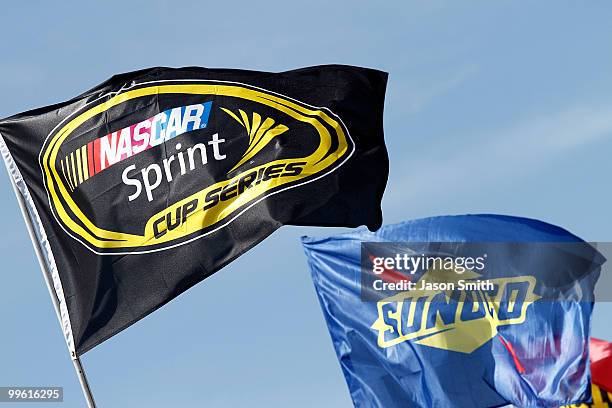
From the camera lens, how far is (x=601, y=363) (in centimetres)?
3309

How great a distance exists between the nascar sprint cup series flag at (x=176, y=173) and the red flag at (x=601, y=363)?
42.1 ft

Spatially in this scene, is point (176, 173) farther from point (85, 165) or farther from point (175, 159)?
point (85, 165)

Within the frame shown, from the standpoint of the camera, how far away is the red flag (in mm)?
32844

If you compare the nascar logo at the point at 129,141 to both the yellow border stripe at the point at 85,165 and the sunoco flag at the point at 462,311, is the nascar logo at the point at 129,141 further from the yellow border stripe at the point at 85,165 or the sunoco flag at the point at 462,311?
the sunoco flag at the point at 462,311

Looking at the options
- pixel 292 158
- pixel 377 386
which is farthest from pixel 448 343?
pixel 292 158

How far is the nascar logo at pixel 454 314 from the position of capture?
99.2 ft

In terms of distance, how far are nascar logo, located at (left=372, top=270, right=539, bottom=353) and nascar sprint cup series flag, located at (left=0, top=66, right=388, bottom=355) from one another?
9.19m

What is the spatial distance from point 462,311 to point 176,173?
10.9 metres

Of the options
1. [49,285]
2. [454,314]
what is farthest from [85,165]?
[454,314]

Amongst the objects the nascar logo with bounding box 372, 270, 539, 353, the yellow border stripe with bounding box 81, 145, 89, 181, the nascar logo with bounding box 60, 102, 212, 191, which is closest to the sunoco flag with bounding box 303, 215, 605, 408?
the nascar logo with bounding box 372, 270, 539, 353

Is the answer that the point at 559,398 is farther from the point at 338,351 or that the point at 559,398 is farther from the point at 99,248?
the point at 99,248

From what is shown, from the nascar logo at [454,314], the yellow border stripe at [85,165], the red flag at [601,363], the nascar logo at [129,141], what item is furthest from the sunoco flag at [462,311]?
the yellow border stripe at [85,165]

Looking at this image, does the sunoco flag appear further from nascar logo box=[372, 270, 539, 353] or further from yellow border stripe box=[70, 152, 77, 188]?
yellow border stripe box=[70, 152, 77, 188]

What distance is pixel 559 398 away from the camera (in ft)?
95.2
